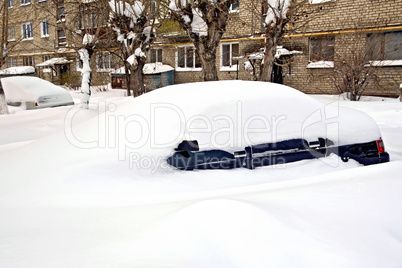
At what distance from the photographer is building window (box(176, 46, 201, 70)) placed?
18906 mm

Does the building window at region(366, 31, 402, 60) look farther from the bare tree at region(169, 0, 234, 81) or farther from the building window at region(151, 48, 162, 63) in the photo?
the building window at region(151, 48, 162, 63)

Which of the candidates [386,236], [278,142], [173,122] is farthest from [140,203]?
[386,236]

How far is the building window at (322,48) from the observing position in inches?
568

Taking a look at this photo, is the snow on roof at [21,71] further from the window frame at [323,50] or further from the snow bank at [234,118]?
the snow bank at [234,118]

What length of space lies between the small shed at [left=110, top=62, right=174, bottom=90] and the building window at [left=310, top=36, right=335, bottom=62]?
27.3 feet

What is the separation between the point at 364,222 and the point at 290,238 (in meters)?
0.71

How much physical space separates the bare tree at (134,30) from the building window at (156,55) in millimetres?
9527

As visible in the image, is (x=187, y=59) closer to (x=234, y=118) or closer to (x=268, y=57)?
(x=268, y=57)

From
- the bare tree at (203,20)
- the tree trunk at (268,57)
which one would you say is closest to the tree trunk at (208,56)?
the bare tree at (203,20)

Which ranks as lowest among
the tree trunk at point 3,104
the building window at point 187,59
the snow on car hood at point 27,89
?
the tree trunk at point 3,104

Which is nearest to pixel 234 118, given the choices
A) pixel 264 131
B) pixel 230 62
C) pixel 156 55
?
pixel 264 131

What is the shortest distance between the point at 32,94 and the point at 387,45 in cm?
1366

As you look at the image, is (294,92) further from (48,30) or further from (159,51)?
(48,30)

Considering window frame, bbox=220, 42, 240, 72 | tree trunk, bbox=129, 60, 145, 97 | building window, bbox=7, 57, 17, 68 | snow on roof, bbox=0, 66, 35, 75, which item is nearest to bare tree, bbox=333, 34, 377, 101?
window frame, bbox=220, 42, 240, 72
